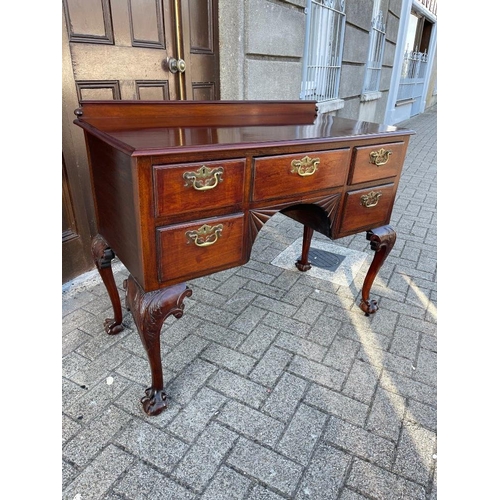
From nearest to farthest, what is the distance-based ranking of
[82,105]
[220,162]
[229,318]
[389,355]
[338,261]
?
[220,162] < [82,105] < [389,355] < [229,318] < [338,261]

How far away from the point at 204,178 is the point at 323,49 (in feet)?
13.6

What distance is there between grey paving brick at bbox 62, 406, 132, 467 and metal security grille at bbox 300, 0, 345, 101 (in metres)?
3.72

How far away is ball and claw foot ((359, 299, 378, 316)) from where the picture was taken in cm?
220

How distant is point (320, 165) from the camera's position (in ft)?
A: 4.98

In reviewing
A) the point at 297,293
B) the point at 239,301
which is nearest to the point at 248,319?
the point at 239,301

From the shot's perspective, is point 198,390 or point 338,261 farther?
point 338,261

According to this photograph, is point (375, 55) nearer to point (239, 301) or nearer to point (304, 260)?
point (304, 260)

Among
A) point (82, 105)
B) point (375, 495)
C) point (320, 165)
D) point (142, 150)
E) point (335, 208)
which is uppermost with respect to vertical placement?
point (82, 105)

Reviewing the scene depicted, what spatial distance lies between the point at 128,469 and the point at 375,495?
0.89m

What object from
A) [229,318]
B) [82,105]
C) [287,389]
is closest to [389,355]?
[287,389]

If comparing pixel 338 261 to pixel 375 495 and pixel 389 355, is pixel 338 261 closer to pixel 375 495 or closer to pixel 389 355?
pixel 389 355

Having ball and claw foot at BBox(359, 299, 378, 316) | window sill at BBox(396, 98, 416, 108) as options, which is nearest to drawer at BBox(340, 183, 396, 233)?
ball and claw foot at BBox(359, 299, 378, 316)

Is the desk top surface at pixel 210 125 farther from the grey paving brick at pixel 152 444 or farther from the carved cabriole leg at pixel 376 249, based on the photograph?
the grey paving brick at pixel 152 444

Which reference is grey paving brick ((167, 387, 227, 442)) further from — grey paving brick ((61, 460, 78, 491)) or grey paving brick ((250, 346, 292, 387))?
grey paving brick ((61, 460, 78, 491))
